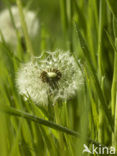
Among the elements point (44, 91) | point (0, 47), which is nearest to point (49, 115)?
point (44, 91)

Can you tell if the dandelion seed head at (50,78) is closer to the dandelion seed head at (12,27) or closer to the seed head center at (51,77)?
the seed head center at (51,77)

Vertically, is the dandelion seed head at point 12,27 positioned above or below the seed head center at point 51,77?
above

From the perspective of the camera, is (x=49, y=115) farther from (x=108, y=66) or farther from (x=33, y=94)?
(x=108, y=66)

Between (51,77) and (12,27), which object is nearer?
(51,77)

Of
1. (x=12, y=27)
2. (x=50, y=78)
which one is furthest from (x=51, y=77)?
(x=12, y=27)

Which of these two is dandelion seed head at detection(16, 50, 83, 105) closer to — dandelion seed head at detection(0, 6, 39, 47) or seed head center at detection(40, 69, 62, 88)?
seed head center at detection(40, 69, 62, 88)

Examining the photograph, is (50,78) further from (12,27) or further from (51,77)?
(12,27)

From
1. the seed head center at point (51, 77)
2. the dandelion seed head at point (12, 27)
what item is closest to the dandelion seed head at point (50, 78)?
the seed head center at point (51, 77)

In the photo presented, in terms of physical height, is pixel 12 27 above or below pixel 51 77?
above
